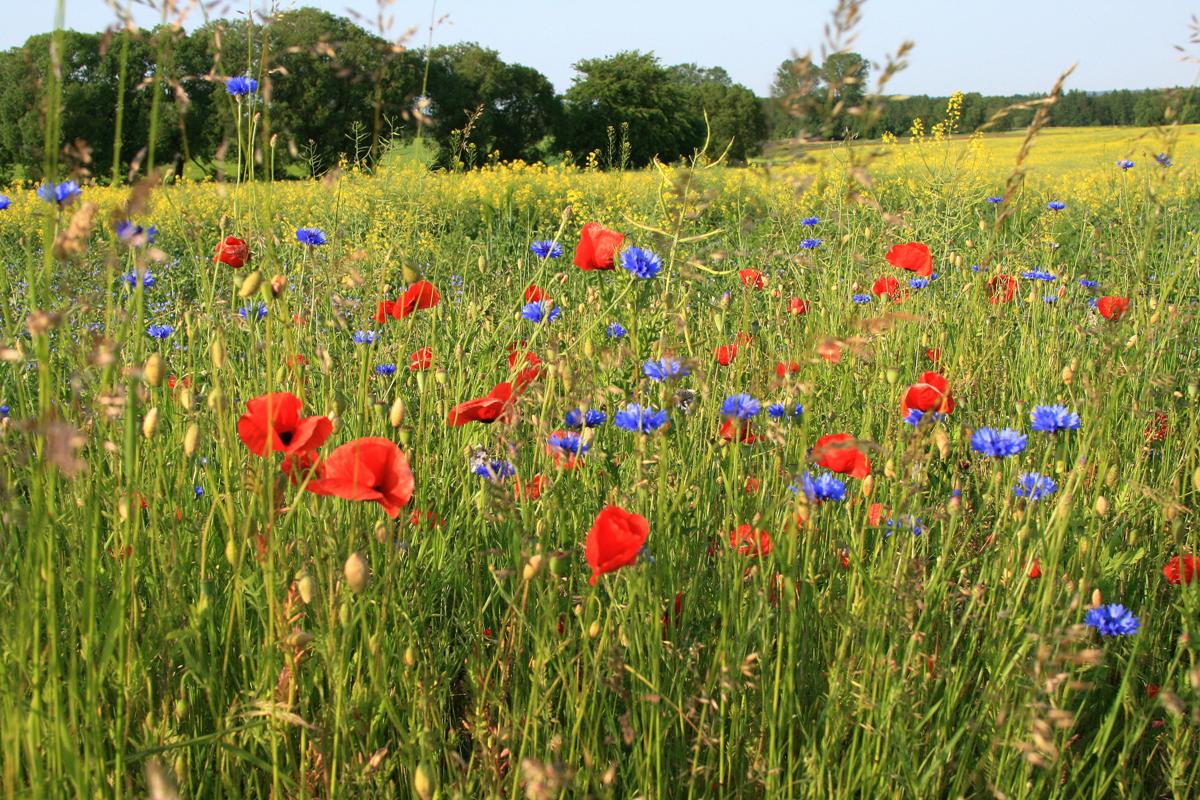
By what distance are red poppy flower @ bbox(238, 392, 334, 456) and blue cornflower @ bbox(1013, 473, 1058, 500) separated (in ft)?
2.87

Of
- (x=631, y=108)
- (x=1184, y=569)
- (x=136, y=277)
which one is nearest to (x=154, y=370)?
(x=136, y=277)

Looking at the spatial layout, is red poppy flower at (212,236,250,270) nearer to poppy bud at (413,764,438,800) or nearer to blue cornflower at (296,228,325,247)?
blue cornflower at (296,228,325,247)

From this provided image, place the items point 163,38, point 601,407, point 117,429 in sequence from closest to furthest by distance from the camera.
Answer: point 163,38, point 117,429, point 601,407

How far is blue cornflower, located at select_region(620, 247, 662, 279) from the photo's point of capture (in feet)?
4.80

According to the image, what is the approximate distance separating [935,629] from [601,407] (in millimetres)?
618

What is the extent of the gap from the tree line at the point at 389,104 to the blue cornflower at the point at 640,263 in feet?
0.67

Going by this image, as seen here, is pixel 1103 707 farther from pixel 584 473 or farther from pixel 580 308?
pixel 580 308

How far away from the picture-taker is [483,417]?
125cm

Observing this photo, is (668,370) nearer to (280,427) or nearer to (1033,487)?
(280,427)

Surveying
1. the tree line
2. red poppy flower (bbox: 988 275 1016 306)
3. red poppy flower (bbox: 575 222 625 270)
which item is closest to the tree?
the tree line

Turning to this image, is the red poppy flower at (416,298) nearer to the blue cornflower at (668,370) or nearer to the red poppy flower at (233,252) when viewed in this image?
the red poppy flower at (233,252)

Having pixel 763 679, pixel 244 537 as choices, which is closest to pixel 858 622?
pixel 763 679

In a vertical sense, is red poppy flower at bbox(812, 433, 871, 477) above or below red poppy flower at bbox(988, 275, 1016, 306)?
below

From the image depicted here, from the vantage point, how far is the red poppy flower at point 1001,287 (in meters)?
2.44
